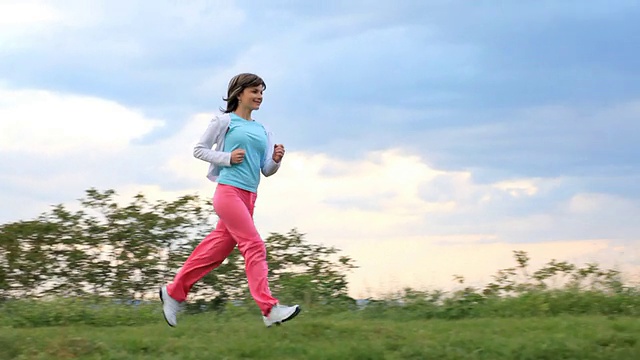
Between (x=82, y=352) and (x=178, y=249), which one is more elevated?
(x=178, y=249)

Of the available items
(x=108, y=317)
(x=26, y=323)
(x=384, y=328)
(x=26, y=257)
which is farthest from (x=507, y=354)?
(x=26, y=257)

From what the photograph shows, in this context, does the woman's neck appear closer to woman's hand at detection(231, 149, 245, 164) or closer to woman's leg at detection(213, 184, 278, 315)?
woman's hand at detection(231, 149, 245, 164)

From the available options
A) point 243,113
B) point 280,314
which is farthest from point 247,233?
point 243,113

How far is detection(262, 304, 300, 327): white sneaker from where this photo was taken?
23.5 feet

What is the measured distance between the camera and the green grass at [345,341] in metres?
6.29

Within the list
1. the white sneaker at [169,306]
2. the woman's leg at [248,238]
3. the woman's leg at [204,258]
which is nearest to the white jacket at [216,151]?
the woman's leg at [248,238]

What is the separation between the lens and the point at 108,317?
8922 millimetres

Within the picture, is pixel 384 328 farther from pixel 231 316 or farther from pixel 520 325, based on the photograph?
pixel 231 316

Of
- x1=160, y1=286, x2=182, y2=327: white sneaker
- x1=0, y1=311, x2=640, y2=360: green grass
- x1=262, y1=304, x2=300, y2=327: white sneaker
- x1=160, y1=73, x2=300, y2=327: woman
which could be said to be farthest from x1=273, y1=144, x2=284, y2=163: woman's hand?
x1=160, y1=286, x2=182, y2=327: white sneaker

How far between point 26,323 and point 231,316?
6.73 feet

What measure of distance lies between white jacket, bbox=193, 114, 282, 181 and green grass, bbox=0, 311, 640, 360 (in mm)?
1326

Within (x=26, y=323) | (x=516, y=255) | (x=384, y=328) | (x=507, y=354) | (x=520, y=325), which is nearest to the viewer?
(x=507, y=354)

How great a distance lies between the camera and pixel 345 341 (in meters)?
6.61

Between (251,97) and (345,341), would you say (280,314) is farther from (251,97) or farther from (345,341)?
(251,97)
